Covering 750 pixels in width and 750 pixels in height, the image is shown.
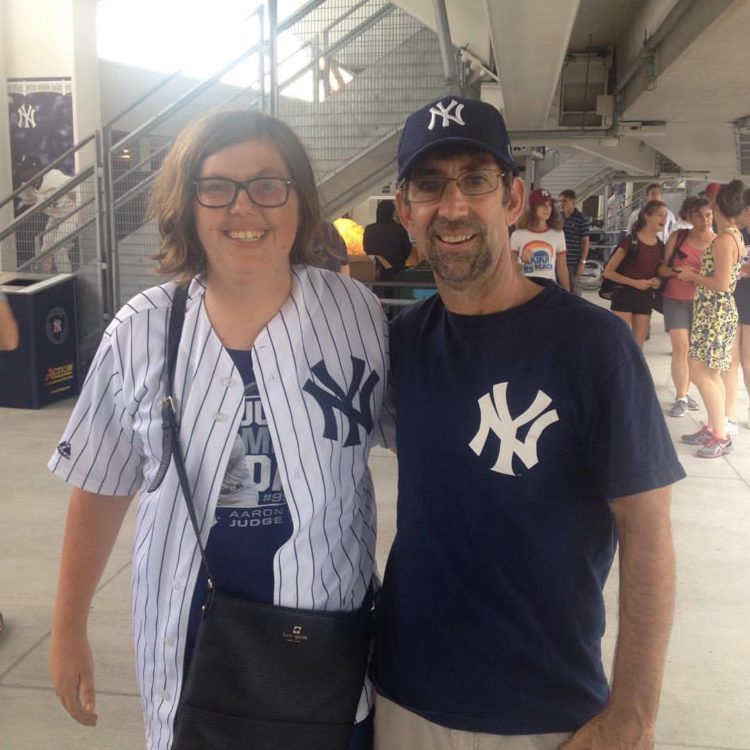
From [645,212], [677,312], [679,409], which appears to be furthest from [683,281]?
[679,409]

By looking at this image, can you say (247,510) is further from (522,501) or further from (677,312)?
(677,312)

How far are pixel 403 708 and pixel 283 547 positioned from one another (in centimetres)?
41

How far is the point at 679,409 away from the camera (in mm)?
7711

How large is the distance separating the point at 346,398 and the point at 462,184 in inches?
19.4

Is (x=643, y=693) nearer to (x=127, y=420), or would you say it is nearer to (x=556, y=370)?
(x=556, y=370)

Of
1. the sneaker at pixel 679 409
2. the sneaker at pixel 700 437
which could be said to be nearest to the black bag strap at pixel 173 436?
the sneaker at pixel 700 437

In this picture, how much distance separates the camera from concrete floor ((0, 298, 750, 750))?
304 centimetres

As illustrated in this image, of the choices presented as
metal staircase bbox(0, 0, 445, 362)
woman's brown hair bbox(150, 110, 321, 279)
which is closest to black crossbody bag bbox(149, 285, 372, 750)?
woman's brown hair bbox(150, 110, 321, 279)

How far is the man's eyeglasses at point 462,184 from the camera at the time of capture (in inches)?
66.0

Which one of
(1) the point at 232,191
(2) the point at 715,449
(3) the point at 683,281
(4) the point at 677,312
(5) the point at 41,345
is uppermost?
(1) the point at 232,191

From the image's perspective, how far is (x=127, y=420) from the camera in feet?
5.65

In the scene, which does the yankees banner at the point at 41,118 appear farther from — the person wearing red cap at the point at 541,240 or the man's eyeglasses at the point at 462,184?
the man's eyeglasses at the point at 462,184

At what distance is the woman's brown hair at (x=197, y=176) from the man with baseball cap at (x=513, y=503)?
0.85 feet

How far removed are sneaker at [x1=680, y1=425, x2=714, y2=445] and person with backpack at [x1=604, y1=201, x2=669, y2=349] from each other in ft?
3.90
